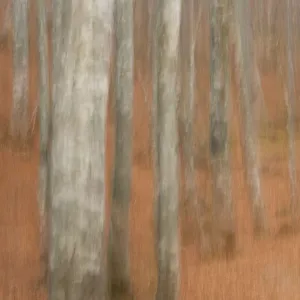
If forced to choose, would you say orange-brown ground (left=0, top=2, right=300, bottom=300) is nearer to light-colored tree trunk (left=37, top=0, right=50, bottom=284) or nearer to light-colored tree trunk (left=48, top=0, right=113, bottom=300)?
light-colored tree trunk (left=37, top=0, right=50, bottom=284)

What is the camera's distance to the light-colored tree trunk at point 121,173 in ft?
14.0

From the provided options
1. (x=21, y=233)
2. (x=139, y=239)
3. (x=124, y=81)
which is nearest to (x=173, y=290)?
(x=124, y=81)

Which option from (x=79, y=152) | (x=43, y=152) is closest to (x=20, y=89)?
(x=43, y=152)

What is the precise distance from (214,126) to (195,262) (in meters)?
1.38

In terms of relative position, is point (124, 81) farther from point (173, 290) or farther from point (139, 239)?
point (139, 239)

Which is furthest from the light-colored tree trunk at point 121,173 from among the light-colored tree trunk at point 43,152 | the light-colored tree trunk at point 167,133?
the light-colored tree trunk at point 167,133

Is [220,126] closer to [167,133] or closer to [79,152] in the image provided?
[167,133]

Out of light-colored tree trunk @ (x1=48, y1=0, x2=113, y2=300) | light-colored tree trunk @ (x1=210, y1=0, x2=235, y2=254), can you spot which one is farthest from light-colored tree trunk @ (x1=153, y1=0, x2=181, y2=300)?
light-colored tree trunk @ (x1=210, y1=0, x2=235, y2=254)

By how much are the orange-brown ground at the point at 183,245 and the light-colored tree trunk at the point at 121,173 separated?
290 mm

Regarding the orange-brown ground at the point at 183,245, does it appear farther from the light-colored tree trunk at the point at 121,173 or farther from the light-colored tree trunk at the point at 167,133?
the light-colored tree trunk at the point at 167,133

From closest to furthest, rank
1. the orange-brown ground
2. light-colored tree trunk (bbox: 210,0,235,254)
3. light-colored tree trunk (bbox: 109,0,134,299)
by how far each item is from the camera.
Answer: light-colored tree trunk (bbox: 109,0,134,299), the orange-brown ground, light-colored tree trunk (bbox: 210,0,235,254)

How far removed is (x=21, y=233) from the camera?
5914mm

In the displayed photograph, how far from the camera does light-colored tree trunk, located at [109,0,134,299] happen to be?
14.0 feet

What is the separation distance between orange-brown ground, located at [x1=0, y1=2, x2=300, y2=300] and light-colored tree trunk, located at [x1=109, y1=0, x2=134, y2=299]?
11.4 inches
